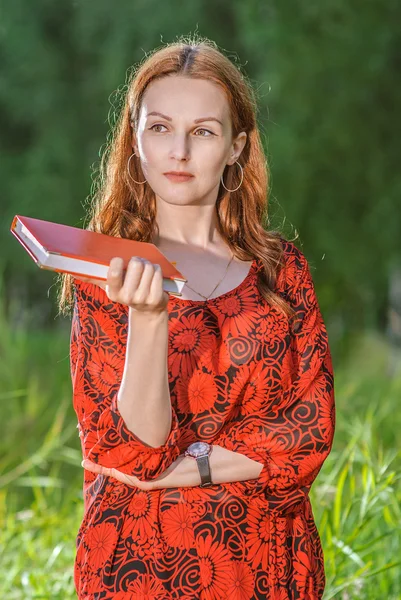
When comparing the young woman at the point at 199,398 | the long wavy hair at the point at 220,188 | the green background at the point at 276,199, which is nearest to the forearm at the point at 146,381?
the young woman at the point at 199,398

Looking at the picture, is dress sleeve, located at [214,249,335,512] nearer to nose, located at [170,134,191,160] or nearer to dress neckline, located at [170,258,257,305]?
dress neckline, located at [170,258,257,305]

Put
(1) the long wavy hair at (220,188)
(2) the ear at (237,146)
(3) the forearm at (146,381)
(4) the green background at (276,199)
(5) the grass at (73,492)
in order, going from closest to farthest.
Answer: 1. (3) the forearm at (146,381)
2. (1) the long wavy hair at (220,188)
3. (2) the ear at (237,146)
4. (5) the grass at (73,492)
5. (4) the green background at (276,199)

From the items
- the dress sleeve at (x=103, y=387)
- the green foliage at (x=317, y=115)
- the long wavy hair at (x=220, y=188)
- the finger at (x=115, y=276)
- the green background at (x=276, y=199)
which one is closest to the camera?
the finger at (x=115, y=276)

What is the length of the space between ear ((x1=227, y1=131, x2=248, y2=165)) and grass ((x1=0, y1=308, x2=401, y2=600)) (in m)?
0.77

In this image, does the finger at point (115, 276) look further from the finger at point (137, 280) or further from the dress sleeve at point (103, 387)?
the dress sleeve at point (103, 387)

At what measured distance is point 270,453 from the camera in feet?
6.52

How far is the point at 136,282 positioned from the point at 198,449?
51cm

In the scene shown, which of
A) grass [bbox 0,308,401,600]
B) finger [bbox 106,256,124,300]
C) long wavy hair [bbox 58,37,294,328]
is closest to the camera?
finger [bbox 106,256,124,300]

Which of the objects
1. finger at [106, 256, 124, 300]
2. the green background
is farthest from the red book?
the green background

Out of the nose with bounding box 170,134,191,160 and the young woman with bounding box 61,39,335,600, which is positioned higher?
the nose with bounding box 170,134,191,160

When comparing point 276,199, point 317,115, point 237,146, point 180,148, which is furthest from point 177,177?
point 317,115

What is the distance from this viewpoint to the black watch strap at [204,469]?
1911 mm

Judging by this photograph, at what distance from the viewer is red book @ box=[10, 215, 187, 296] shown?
1.56 meters

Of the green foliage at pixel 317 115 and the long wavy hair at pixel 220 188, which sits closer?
the long wavy hair at pixel 220 188
